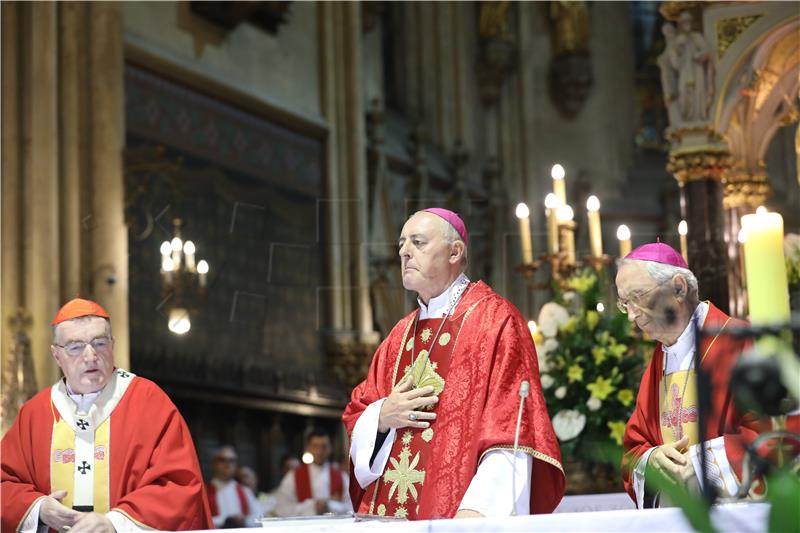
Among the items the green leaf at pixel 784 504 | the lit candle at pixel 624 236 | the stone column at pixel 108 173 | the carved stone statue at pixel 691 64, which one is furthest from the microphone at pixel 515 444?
the stone column at pixel 108 173

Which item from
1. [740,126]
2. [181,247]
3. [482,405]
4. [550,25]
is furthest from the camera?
[550,25]

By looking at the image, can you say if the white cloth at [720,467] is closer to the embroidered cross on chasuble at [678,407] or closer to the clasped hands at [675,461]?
the clasped hands at [675,461]

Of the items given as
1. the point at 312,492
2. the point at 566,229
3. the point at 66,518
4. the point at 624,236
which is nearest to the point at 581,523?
the point at 66,518

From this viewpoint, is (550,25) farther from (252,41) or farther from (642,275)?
(642,275)

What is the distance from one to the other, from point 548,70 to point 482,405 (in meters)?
15.2

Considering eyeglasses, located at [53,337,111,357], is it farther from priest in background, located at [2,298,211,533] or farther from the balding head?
the balding head

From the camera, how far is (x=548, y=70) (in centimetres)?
1934

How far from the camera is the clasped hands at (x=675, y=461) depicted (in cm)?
430

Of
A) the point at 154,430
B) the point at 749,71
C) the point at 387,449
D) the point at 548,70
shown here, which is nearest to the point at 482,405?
the point at 387,449

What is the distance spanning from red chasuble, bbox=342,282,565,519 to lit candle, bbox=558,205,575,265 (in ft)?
10.4

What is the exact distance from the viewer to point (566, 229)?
319 inches

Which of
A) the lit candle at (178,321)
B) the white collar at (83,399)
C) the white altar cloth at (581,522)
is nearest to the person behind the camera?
the white altar cloth at (581,522)

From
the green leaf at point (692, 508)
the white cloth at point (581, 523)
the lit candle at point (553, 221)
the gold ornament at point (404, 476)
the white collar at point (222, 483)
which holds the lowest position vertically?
the white collar at point (222, 483)

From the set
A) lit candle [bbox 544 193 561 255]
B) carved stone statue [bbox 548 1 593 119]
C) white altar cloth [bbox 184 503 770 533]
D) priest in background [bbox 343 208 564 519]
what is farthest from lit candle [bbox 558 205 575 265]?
carved stone statue [bbox 548 1 593 119]
